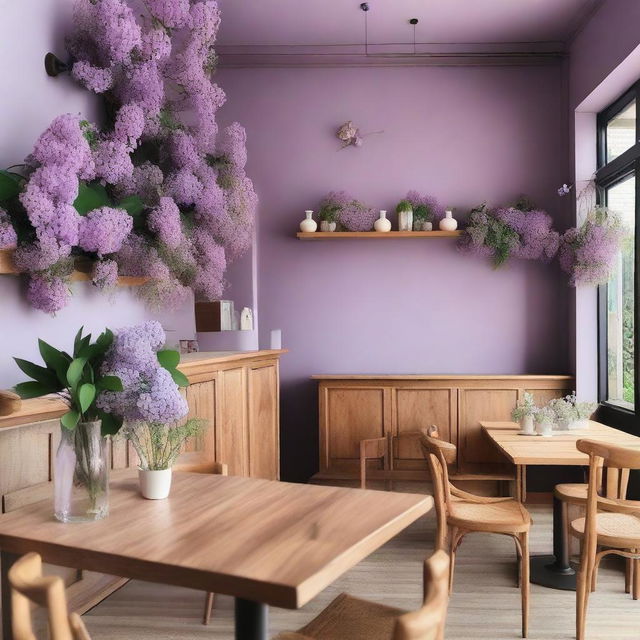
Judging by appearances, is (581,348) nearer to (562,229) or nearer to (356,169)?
(562,229)

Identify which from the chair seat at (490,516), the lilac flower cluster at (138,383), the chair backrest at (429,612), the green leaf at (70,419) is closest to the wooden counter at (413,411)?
the chair seat at (490,516)

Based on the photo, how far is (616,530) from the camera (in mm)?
3125

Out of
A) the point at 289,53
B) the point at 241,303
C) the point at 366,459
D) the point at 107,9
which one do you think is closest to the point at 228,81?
the point at 289,53

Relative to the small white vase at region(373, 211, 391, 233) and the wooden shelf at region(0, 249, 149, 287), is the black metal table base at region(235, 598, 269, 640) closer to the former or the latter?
the wooden shelf at region(0, 249, 149, 287)

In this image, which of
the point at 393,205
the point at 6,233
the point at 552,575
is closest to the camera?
the point at 6,233

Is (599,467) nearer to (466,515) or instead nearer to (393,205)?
(466,515)

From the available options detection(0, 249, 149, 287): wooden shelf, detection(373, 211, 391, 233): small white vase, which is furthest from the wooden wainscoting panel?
detection(0, 249, 149, 287): wooden shelf

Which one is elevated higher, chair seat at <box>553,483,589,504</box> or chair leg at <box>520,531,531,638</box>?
chair seat at <box>553,483,589,504</box>

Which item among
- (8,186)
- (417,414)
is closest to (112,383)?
(8,186)

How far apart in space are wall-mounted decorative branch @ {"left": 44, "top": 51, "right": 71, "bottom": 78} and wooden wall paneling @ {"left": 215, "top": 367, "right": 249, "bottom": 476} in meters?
1.78

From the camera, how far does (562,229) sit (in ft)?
18.5

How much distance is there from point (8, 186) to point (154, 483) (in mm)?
1353

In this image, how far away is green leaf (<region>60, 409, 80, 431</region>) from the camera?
1.86 meters

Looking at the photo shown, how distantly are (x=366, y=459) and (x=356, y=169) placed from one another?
2.30 meters
